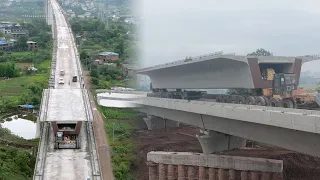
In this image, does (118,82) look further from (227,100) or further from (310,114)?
(310,114)

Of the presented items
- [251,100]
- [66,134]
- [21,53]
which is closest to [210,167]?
[251,100]

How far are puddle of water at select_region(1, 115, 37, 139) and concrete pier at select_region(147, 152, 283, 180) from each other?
23.0 feet

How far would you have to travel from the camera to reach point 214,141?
2097 centimetres

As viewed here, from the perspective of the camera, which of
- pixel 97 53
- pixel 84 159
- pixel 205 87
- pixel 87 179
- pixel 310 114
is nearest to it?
pixel 310 114

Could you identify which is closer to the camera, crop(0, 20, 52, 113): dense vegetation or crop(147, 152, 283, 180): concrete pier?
crop(147, 152, 283, 180): concrete pier

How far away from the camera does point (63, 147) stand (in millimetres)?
21219

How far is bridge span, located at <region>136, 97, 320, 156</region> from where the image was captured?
14289mm

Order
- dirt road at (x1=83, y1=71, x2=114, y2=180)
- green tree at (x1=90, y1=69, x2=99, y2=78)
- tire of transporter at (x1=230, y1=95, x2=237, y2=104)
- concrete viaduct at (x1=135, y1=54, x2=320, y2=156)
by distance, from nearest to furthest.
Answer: concrete viaduct at (x1=135, y1=54, x2=320, y2=156) < dirt road at (x1=83, y1=71, x2=114, y2=180) < tire of transporter at (x1=230, y1=95, x2=237, y2=104) < green tree at (x1=90, y1=69, x2=99, y2=78)

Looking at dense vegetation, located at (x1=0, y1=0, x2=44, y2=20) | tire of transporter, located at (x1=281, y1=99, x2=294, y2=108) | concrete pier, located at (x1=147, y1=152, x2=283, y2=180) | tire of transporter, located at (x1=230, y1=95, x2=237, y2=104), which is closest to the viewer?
tire of transporter, located at (x1=281, y1=99, x2=294, y2=108)

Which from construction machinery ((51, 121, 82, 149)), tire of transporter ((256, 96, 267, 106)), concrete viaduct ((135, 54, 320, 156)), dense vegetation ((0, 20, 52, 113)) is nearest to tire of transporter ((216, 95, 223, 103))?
concrete viaduct ((135, 54, 320, 156))

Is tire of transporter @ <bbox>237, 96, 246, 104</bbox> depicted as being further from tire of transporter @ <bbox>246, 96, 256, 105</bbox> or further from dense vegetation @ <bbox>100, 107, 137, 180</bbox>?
dense vegetation @ <bbox>100, 107, 137, 180</bbox>

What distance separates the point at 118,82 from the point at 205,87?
661 inches

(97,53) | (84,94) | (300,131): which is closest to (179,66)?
(84,94)

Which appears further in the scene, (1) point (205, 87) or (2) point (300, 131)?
(1) point (205, 87)
